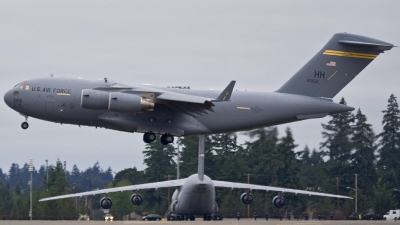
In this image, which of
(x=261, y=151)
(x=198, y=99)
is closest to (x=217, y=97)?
(x=198, y=99)

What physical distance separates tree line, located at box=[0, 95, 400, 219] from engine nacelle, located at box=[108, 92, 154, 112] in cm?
2060

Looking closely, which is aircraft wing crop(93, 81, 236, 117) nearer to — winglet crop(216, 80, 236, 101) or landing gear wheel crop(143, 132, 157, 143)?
winglet crop(216, 80, 236, 101)

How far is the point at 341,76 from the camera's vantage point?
1497 inches

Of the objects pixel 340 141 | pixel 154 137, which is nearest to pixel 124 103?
pixel 154 137

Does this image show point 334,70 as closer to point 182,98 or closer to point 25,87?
point 182,98

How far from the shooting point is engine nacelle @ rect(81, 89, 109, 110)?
34.6 m

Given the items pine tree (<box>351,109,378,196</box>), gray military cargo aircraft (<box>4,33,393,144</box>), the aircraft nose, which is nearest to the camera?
gray military cargo aircraft (<box>4,33,393,144</box>)

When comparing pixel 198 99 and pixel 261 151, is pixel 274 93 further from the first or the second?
pixel 261 151

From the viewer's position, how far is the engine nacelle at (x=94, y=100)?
34.6 metres

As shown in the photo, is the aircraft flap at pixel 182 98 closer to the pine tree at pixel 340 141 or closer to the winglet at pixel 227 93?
the winglet at pixel 227 93

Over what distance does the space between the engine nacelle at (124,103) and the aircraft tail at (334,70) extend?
7.03 metres

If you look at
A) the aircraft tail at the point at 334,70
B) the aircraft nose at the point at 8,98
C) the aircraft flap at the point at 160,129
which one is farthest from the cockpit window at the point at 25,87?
the aircraft tail at the point at 334,70

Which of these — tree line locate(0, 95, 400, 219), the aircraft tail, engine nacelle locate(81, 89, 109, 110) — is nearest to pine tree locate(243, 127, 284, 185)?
tree line locate(0, 95, 400, 219)

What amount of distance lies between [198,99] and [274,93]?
4.27 metres
